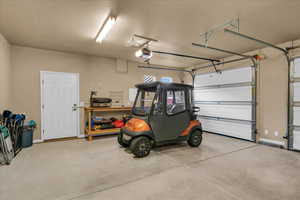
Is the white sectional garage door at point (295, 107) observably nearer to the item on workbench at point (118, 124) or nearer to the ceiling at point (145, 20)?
the ceiling at point (145, 20)

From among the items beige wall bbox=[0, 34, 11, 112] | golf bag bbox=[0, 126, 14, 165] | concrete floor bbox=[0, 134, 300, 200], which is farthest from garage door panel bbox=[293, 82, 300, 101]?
beige wall bbox=[0, 34, 11, 112]

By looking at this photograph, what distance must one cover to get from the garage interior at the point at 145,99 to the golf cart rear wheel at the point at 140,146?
0.51 feet

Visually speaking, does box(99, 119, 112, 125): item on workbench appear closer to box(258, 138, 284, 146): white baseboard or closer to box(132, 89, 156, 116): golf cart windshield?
A: box(132, 89, 156, 116): golf cart windshield

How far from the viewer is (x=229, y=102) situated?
5.39 m

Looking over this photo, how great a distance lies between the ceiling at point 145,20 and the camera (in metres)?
2.43

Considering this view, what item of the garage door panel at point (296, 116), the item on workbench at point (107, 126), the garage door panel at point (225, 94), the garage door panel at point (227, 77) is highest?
the garage door panel at point (227, 77)

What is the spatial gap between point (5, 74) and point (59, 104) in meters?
1.50

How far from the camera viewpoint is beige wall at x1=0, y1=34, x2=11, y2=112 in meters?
3.52

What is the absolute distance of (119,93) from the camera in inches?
232

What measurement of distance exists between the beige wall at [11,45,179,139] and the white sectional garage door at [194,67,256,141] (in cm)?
294

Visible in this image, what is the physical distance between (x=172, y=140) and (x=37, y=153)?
10.8ft

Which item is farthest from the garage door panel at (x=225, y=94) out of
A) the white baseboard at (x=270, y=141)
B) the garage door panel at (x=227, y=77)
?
the white baseboard at (x=270, y=141)

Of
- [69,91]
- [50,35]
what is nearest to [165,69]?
[69,91]

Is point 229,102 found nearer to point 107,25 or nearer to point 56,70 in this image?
point 107,25
